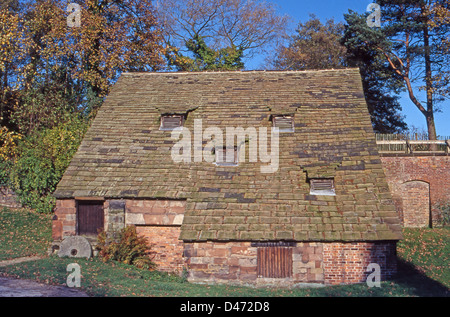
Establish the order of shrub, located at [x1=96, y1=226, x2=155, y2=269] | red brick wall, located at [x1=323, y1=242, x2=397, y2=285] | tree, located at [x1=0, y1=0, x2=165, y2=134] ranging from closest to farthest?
red brick wall, located at [x1=323, y1=242, x2=397, y2=285]
shrub, located at [x1=96, y1=226, x2=155, y2=269]
tree, located at [x1=0, y1=0, x2=165, y2=134]

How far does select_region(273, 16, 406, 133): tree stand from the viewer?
30219 mm

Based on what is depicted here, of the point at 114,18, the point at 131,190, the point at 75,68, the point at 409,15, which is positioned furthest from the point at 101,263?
the point at 409,15

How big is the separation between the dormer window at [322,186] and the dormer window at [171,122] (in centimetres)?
656

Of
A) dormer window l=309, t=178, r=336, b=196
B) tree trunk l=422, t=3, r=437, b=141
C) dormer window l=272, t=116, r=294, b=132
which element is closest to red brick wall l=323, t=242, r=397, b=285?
dormer window l=309, t=178, r=336, b=196

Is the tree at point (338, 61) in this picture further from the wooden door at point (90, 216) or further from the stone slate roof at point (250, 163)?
the wooden door at point (90, 216)

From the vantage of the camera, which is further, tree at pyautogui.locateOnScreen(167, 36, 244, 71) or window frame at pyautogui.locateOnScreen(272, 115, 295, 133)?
tree at pyautogui.locateOnScreen(167, 36, 244, 71)

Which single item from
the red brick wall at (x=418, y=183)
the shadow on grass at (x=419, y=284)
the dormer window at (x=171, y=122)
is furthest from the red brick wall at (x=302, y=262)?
the red brick wall at (x=418, y=183)

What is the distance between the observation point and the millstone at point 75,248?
14719 millimetres

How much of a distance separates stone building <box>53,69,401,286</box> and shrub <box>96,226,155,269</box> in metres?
0.42

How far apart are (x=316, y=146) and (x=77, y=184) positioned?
9579 mm

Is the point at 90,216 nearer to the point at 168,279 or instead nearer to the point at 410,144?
the point at 168,279

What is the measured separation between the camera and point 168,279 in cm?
1368

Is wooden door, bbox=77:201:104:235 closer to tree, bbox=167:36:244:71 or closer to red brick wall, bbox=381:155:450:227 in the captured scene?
red brick wall, bbox=381:155:450:227

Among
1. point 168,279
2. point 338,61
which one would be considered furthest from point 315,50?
Answer: point 168,279
